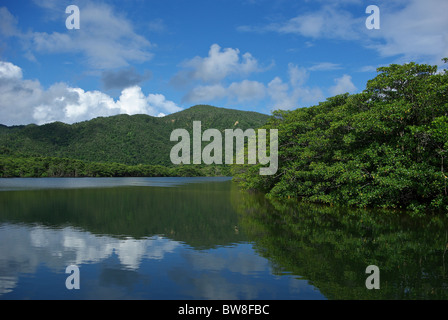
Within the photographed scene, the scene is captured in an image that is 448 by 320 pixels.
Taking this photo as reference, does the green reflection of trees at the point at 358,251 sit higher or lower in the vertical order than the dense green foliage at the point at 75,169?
lower

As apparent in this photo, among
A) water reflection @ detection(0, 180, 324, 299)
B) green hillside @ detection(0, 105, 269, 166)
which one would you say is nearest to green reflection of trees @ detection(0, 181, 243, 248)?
water reflection @ detection(0, 180, 324, 299)

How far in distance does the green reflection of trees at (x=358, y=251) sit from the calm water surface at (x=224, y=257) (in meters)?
0.04

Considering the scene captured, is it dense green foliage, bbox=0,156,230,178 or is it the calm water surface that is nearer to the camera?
the calm water surface

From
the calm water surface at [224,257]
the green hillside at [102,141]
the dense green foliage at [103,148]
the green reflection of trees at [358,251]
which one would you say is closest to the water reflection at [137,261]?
the calm water surface at [224,257]

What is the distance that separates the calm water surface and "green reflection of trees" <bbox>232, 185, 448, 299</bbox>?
0.12 feet

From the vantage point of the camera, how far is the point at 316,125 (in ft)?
113

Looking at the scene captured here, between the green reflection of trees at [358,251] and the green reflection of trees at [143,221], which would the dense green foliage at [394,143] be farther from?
the green reflection of trees at [143,221]

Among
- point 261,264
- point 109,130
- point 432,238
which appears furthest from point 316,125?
point 109,130

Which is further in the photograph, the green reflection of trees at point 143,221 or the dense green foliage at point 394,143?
the dense green foliage at point 394,143

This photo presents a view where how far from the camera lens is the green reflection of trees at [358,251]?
27.3ft

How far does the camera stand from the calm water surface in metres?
8.16

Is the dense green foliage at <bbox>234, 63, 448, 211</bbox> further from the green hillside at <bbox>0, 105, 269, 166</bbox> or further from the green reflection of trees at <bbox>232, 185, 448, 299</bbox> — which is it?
the green hillside at <bbox>0, 105, 269, 166</bbox>
